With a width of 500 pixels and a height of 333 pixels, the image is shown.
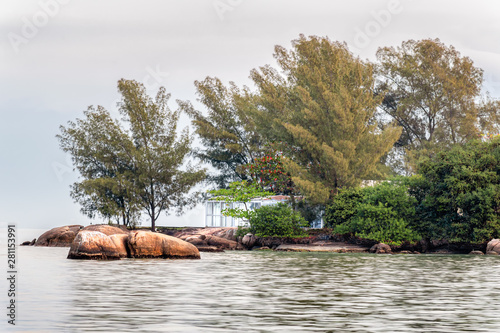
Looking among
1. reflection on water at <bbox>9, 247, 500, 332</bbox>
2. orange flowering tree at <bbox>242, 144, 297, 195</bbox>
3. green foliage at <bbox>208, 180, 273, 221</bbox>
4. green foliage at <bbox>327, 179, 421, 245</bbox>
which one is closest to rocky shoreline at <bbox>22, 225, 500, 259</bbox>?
green foliage at <bbox>327, 179, 421, 245</bbox>

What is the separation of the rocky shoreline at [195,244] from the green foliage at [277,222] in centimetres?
50

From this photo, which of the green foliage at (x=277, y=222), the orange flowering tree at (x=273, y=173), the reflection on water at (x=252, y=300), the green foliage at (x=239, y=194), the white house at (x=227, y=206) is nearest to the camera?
the reflection on water at (x=252, y=300)

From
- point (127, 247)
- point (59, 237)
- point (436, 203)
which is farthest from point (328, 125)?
point (127, 247)

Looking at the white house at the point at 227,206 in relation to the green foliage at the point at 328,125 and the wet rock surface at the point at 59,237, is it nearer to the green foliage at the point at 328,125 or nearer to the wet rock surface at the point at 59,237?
the green foliage at the point at 328,125

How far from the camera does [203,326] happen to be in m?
10.3

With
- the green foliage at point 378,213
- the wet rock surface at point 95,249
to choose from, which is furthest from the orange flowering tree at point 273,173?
the wet rock surface at point 95,249

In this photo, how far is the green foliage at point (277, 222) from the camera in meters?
45.4

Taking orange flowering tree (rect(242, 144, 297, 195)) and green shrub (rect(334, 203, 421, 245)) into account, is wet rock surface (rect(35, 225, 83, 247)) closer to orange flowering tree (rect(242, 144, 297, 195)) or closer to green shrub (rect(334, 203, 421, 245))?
orange flowering tree (rect(242, 144, 297, 195))

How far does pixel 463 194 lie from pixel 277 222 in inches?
456

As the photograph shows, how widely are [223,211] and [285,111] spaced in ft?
29.0

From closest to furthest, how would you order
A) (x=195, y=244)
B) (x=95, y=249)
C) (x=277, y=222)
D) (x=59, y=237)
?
(x=95, y=249) → (x=195, y=244) → (x=277, y=222) → (x=59, y=237)

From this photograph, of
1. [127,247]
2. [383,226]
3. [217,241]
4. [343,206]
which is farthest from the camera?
[217,241]

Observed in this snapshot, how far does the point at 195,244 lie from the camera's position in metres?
43.4

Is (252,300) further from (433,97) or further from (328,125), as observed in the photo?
(433,97)
